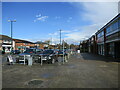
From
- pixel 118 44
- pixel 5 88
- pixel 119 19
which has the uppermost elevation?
pixel 119 19

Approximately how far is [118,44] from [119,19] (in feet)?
15.5

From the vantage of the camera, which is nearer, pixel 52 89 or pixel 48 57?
pixel 52 89

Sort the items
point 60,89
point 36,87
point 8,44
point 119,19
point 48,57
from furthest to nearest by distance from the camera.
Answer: point 8,44, point 119,19, point 48,57, point 36,87, point 60,89

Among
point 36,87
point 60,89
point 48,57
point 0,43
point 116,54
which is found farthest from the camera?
point 0,43

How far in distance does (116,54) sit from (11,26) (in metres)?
26.7

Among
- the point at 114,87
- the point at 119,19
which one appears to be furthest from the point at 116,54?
the point at 114,87

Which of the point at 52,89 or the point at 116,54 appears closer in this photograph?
the point at 52,89

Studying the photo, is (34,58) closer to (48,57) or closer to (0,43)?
(48,57)

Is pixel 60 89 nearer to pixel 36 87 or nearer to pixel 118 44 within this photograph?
pixel 36 87

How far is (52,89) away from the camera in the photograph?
5.71m

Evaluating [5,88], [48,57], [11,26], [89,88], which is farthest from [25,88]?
[11,26]

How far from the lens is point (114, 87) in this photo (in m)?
6.00

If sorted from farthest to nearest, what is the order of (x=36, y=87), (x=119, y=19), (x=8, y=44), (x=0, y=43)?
1. (x=8, y=44)
2. (x=0, y=43)
3. (x=119, y=19)
4. (x=36, y=87)

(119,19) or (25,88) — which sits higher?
(119,19)
